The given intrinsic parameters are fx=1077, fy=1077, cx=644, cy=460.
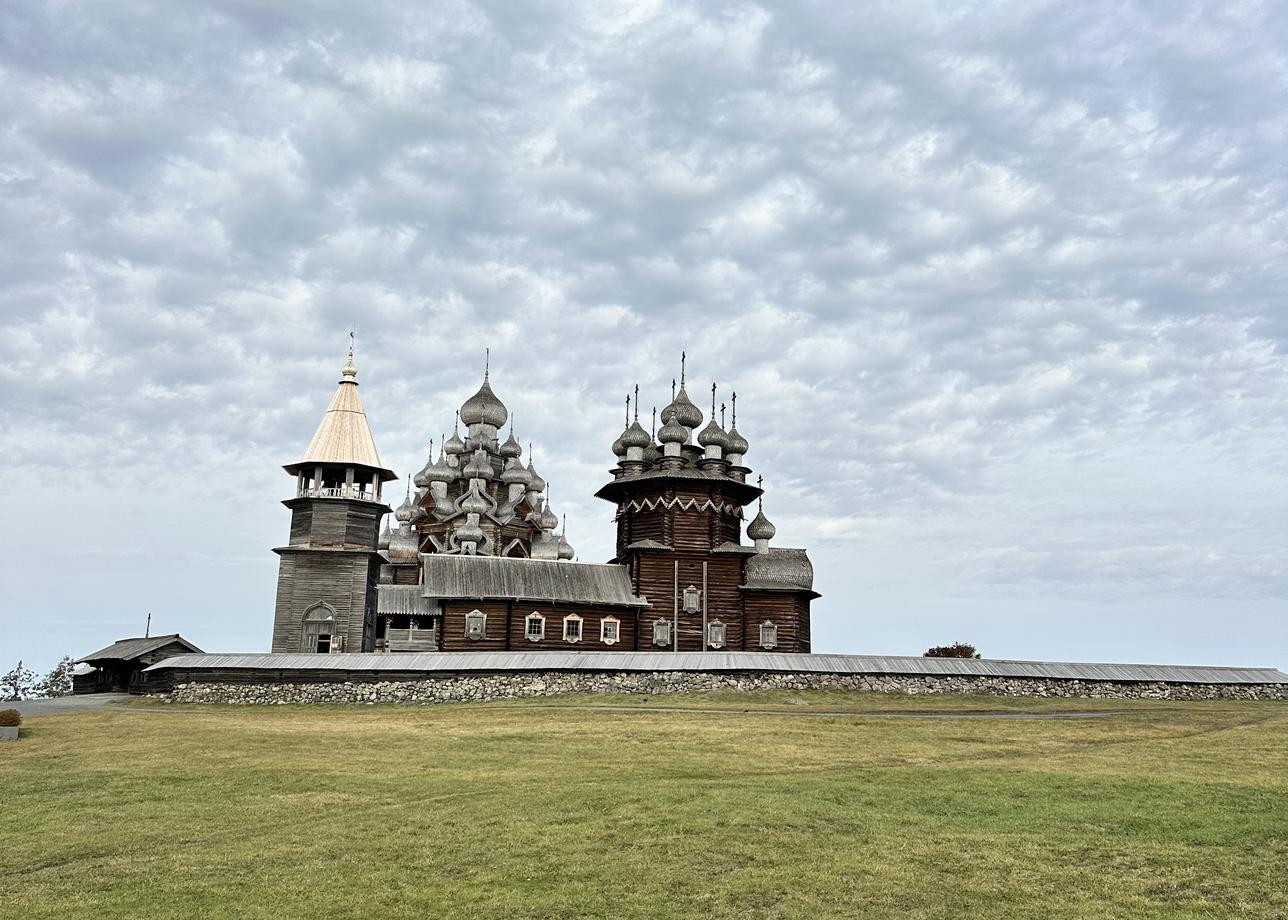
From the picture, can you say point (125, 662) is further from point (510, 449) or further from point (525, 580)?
point (510, 449)

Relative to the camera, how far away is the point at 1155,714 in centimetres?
3409

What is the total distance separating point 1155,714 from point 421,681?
81.6ft

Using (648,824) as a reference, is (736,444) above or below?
above

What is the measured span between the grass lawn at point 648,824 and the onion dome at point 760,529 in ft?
86.5

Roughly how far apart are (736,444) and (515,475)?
726 inches

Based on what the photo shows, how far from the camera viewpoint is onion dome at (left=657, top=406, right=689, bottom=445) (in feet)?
178

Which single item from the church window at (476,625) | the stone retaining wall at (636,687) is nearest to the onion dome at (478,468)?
the church window at (476,625)

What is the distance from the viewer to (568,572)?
51.2 meters

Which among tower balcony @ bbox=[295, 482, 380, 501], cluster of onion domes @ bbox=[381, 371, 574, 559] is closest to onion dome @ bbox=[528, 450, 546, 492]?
cluster of onion domes @ bbox=[381, 371, 574, 559]

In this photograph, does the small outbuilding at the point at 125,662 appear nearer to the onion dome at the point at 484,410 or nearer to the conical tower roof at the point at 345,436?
the conical tower roof at the point at 345,436

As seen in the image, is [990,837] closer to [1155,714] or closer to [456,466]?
[1155,714]

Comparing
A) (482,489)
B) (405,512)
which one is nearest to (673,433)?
(482,489)

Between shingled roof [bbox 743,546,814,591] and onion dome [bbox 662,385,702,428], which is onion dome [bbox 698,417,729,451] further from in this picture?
shingled roof [bbox 743,546,814,591]

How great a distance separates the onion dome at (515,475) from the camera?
68.4m
